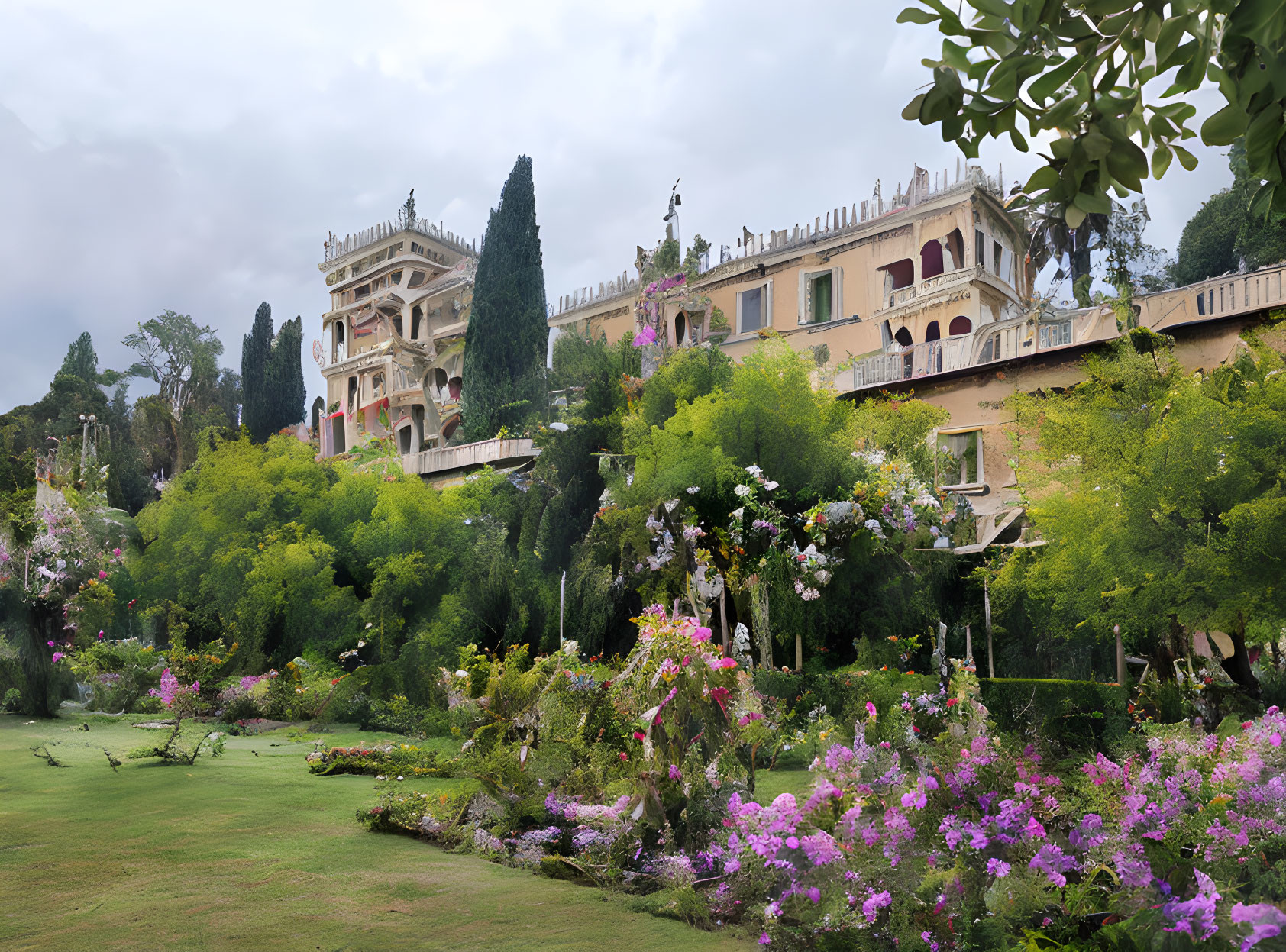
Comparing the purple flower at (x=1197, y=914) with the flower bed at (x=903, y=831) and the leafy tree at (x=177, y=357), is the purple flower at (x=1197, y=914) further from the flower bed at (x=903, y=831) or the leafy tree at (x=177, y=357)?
the leafy tree at (x=177, y=357)

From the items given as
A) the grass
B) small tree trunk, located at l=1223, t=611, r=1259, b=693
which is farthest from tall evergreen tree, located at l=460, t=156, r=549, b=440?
small tree trunk, located at l=1223, t=611, r=1259, b=693

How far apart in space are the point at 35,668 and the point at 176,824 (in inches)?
314

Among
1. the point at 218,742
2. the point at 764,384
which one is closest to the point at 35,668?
the point at 218,742

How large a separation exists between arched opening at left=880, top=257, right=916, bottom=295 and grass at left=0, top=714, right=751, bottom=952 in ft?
47.2

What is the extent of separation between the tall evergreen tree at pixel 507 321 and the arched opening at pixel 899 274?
27.9ft

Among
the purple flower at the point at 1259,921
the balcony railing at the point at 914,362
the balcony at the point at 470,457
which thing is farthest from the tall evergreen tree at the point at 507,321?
the purple flower at the point at 1259,921

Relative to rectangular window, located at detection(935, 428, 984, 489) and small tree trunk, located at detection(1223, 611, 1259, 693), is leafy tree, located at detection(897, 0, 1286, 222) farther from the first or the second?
rectangular window, located at detection(935, 428, 984, 489)

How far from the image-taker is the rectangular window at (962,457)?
14359 millimetres

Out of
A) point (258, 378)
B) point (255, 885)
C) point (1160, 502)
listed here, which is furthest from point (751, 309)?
point (258, 378)

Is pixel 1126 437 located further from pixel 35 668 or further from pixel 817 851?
pixel 35 668

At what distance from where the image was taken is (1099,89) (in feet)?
5.86

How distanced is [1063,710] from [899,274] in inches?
419

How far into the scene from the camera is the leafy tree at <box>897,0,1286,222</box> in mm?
1539

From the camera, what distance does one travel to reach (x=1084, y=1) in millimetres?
1582
